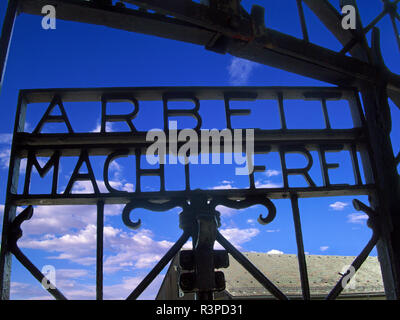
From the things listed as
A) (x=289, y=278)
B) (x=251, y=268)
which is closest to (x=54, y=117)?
(x=251, y=268)

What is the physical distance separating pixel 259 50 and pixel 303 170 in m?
1.34

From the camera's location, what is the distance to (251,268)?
11.6ft

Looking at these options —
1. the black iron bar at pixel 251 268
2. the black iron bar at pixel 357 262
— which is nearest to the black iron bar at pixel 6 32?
the black iron bar at pixel 251 268

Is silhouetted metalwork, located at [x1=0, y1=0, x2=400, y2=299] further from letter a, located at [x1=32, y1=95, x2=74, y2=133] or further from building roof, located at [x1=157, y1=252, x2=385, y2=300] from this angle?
building roof, located at [x1=157, y1=252, x2=385, y2=300]

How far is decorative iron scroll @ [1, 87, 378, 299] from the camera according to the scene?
3533mm

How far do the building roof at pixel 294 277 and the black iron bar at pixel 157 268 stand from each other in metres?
4.57

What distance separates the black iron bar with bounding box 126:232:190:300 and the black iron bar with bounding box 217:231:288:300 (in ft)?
1.14

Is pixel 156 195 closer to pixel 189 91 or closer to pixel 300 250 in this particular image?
pixel 189 91

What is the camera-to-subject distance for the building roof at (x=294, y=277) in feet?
26.7

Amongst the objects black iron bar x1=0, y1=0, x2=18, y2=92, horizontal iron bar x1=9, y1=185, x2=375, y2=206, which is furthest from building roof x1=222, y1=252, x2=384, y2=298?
black iron bar x1=0, y1=0, x2=18, y2=92

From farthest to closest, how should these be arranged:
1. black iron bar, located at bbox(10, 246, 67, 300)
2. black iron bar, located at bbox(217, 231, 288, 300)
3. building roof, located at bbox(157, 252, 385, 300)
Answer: building roof, located at bbox(157, 252, 385, 300)
black iron bar, located at bbox(217, 231, 288, 300)
black iron bar, located at bbox(10, 246, 67, 300)

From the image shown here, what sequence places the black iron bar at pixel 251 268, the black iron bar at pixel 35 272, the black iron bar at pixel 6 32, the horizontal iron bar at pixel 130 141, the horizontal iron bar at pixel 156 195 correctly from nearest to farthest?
the black iron bar at pixel 6 32 < the black iron bar at pixel 35 272 < the black iron bar at pixel 251 268 < the horizontal iron bar at pixel 156 195 < the horizontal iron bar at pixel 130 141

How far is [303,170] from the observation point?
400 cm

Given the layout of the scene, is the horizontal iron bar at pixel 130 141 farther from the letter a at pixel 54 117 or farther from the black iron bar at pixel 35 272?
the black iron bar at pixel 35 272
